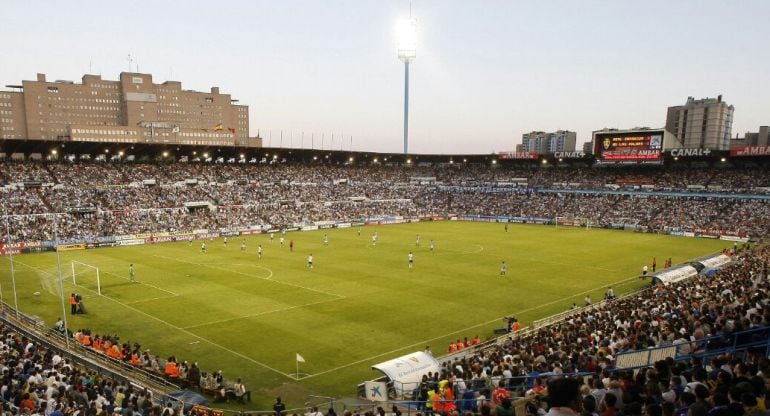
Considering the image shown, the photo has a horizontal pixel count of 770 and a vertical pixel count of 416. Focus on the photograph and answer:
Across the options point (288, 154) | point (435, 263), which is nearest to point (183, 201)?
point (288, 154)

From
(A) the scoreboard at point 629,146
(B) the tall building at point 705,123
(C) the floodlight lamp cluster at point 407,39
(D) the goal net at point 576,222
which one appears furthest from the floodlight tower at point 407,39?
(B) the tall building at point 705,123

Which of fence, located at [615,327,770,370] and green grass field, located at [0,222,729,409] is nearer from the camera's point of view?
fence, located at [615,327,770,370]

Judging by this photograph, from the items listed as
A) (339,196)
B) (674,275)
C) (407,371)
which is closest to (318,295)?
(407,371)

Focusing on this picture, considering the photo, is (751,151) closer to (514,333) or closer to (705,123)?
(514,333)

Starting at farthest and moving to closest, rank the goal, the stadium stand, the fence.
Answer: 1. the goal
2. the fence
3. the stadium stand

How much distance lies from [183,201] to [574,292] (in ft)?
169

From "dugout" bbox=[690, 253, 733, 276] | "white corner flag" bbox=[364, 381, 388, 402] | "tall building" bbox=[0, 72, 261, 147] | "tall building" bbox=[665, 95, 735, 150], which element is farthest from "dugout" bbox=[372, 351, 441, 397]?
"tall building" bbox=[0, 72, 261, 147]

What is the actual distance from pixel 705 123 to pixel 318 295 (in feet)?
580

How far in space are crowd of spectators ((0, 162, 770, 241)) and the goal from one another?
26.4ft

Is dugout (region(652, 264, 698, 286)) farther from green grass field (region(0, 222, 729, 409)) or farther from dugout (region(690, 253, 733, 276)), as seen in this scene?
green grass field (region(0, 222, 729, 409))

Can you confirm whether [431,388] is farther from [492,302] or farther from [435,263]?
[435,263]

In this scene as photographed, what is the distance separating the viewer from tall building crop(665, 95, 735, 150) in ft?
535

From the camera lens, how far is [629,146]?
243ft

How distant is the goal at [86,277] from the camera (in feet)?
112
